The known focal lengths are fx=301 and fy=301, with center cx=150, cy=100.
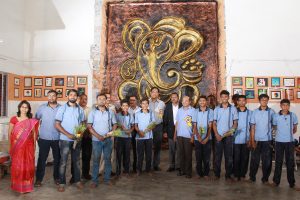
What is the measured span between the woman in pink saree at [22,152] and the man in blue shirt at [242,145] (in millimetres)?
2794

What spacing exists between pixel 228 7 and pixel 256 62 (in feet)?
4.83

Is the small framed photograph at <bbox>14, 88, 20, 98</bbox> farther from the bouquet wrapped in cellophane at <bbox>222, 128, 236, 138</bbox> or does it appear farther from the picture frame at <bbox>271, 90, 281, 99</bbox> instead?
the picture frame at <bbox>271, 90, 281, 99</bbox>

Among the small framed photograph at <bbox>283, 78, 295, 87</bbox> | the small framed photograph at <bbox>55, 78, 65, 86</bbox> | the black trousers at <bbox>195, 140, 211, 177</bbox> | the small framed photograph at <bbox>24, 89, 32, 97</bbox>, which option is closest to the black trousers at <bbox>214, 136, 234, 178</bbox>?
the black trousers at <bbox>195, 140, 211, 177</bbox>

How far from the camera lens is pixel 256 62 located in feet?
23.0

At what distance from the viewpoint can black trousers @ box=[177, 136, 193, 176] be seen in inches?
180

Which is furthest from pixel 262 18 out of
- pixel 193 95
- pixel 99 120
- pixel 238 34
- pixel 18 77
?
pixel 18 77

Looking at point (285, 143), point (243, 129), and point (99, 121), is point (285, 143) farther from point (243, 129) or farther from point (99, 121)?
point (99, 121)

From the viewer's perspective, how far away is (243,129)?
4359 mm

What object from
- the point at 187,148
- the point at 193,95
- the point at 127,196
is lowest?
the point at 127,196

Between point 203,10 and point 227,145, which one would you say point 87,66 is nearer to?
point 203,10

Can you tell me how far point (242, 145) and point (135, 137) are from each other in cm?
171

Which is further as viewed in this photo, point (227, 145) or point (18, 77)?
point (18, 77)

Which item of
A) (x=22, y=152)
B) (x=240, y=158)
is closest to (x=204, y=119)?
(x=240, y=158)

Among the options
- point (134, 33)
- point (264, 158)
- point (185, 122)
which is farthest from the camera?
point (134, 33)
